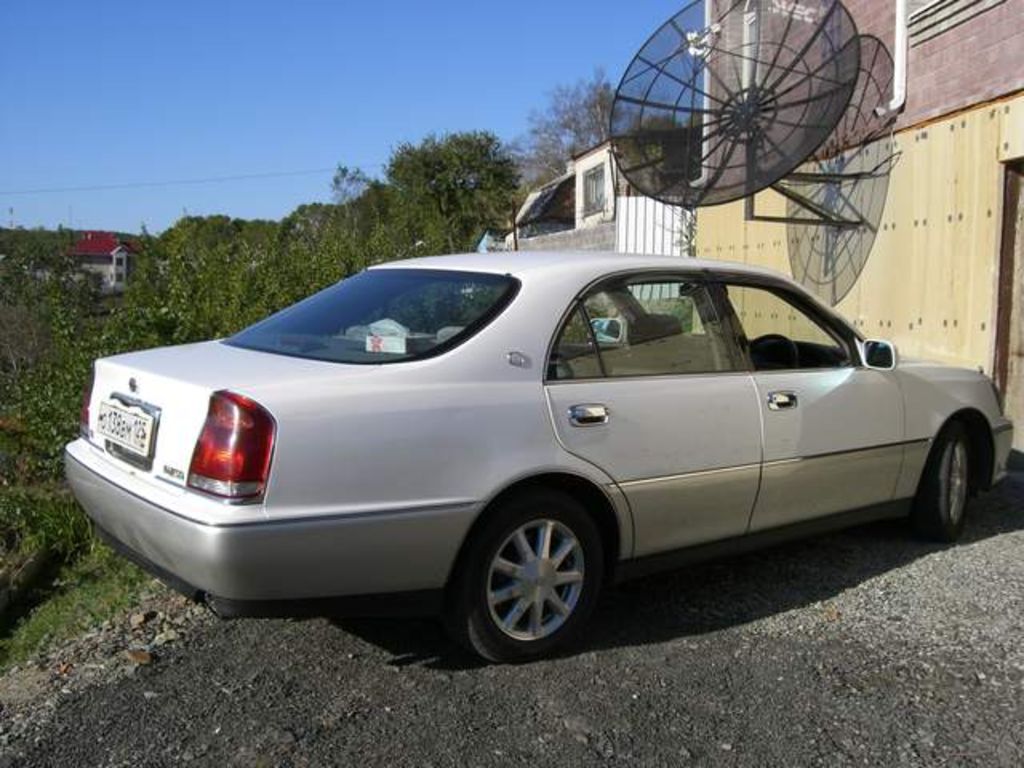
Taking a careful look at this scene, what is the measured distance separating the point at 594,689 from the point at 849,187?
7.47m

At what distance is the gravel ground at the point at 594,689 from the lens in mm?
3113

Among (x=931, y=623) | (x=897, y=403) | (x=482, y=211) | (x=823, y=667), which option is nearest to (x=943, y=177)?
(x=897, y=403)

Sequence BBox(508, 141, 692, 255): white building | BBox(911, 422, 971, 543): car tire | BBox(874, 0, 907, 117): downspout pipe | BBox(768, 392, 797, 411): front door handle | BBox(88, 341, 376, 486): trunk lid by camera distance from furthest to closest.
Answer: BBox(508, 141, 692, 255): white building → BBox(874, 0, 907, 117): downspout pipe → BBox(911, 422, 971, 543): car tire → BBox(768, 392, 797, 411): front door handle → BBox(88, 341, 376, 486): trunk lid

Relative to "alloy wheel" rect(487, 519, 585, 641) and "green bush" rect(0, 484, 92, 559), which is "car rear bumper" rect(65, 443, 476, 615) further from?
"green bush" rect(0, 484, 92, 559)

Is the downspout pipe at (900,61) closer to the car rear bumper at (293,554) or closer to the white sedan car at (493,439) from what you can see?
the white sedan car at (493,439)

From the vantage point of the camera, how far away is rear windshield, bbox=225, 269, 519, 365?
3664 millimetres

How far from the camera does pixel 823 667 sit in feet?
12.2

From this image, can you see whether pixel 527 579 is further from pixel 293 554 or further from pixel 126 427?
pixel 126 427

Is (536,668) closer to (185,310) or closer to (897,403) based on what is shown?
(897,403)

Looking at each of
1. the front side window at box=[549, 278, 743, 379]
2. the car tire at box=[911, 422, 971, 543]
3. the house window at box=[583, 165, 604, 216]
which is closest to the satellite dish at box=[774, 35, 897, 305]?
the car tire at box=[911, 422, 971, 543]

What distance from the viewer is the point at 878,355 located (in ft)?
16.0

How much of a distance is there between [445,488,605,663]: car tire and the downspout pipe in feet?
21.9

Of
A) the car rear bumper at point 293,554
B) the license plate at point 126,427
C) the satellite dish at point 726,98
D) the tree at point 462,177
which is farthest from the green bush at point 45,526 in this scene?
the tree at point 462,177

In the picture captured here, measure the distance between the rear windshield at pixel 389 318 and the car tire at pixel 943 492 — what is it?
2.72 m
